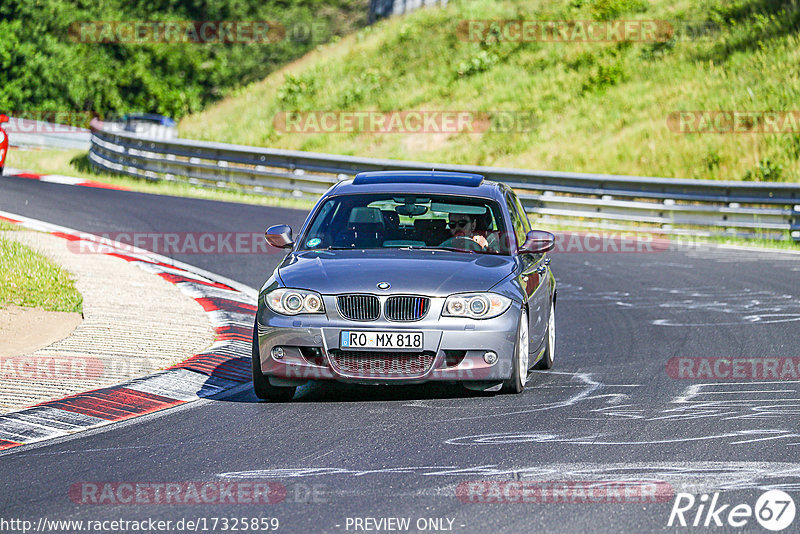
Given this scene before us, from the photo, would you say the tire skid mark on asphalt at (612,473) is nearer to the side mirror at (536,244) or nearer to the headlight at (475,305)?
the headlight at (475,305)

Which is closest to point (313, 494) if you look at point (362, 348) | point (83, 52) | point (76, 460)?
point (76, 460)

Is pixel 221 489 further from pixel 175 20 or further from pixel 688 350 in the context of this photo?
pixel 175 20

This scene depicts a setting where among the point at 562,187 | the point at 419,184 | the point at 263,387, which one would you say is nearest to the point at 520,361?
the point at 263,387

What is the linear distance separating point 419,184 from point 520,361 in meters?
1.92

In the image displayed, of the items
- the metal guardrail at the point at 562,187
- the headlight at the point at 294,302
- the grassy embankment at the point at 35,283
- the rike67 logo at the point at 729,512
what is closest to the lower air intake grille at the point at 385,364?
the headlight at the point at 294,302

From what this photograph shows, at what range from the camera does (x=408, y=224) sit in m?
8.88

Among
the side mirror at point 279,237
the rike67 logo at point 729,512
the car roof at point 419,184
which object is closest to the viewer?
the rike67 logo at point 729,512

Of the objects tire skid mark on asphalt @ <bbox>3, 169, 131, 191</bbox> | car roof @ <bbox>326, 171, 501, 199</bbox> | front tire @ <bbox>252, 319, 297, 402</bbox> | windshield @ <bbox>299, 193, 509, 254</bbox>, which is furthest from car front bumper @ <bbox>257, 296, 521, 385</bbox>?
tire skid mark on asphalt @ <bbox>3, 169, 131, 191</bbox>

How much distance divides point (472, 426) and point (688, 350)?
11.9 feet

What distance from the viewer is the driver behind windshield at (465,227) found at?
8836 millimetres

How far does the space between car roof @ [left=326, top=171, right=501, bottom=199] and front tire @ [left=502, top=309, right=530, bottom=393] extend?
1.42 metres

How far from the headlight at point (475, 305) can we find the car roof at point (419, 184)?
1.48 meters

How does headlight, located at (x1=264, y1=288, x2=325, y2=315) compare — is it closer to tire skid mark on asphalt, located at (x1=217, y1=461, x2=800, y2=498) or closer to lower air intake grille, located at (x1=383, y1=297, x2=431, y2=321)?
lower air intake grille, located at (x1=383, y1=297, x2=431, y2=321)

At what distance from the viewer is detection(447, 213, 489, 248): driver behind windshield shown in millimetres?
8836
